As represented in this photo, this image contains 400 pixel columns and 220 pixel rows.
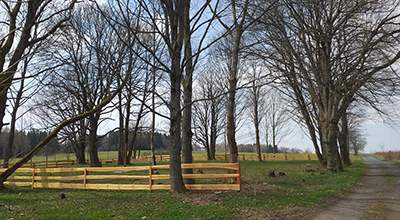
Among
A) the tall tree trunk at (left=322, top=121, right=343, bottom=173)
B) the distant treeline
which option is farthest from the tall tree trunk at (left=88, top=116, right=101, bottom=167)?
the tall tree trunk at (left=322, top=121, right=343, bottom=173)

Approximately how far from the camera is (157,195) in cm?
890

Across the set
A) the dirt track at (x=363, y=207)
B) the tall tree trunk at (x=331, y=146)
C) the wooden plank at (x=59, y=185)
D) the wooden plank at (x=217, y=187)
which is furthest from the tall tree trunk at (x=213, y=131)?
the dirt track at (x=363, y=207)

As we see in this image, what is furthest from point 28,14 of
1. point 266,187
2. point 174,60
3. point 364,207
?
point 364,207

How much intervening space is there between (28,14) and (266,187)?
994 cm

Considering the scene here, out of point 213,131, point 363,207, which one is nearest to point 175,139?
point 363,207

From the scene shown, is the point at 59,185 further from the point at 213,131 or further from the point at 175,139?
the point at 213,131

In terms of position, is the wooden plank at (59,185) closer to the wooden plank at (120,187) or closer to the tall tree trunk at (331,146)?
the wooden plank at (120,187)

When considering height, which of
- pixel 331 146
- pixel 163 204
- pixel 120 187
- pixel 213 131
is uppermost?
pixel 213 131

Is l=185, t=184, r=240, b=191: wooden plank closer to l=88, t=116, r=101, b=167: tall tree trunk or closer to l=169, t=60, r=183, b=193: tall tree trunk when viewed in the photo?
l=169, t=60, r=183, b=193: tall tree trunk

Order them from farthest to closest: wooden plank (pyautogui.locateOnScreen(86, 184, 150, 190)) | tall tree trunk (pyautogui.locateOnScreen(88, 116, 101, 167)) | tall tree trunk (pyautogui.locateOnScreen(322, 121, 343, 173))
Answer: tall tree trunk (pyautogui.locateOnScreen(88, 116, 101, 167))
tall tree trunk (pyautogui.locateOnScreen(322, 121, 343, 173))
wooden plank (pyautogui.locateOnScreen(86, 184, 150, 190))

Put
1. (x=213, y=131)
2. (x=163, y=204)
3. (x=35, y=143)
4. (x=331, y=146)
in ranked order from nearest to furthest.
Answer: (x=163, y=204) < (x=35, y=143) < (x=331, y=146) < (x=213, y=131)

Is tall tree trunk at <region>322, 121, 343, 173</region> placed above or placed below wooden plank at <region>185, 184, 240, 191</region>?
above

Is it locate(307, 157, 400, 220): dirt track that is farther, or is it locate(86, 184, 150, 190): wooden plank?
locate(86, 184, 150, 190): wooden plank

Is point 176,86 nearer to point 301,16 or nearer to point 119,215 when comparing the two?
point 119,215
